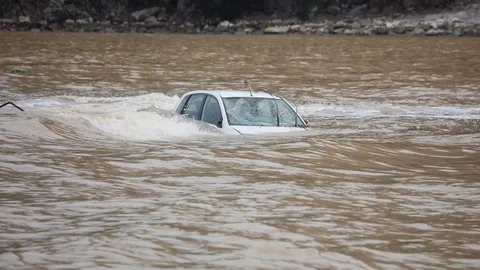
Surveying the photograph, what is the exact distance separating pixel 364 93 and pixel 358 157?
16.9m

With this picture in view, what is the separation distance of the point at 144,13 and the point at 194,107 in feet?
336

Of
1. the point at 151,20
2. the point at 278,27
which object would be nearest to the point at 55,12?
the point at 151,20

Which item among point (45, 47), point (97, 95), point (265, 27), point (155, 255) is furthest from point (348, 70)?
point (265, 27)

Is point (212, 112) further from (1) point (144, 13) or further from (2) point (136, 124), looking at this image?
(1) point (144, 13)

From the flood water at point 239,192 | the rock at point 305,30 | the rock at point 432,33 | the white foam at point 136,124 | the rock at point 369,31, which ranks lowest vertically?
the rock at point 305,30

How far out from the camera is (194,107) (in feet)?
53.0

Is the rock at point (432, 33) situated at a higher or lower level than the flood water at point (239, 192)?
lower

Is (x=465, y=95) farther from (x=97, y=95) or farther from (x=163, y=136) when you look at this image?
(x=163, y=136)

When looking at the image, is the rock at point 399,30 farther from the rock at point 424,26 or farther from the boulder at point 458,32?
the boulder at point 458,32

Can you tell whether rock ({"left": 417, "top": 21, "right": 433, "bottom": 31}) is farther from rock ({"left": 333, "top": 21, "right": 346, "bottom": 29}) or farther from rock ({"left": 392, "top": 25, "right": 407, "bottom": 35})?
rock ({"left": 333, "top": 21, "right": 346, "bottom": 29})

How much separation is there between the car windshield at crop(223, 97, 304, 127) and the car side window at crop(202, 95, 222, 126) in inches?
6.6

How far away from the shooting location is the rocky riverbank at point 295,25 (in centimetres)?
9012

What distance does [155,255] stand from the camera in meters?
7.69

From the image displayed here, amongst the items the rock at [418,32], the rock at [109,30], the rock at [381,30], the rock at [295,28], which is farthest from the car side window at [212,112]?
the rock at [109,30]
